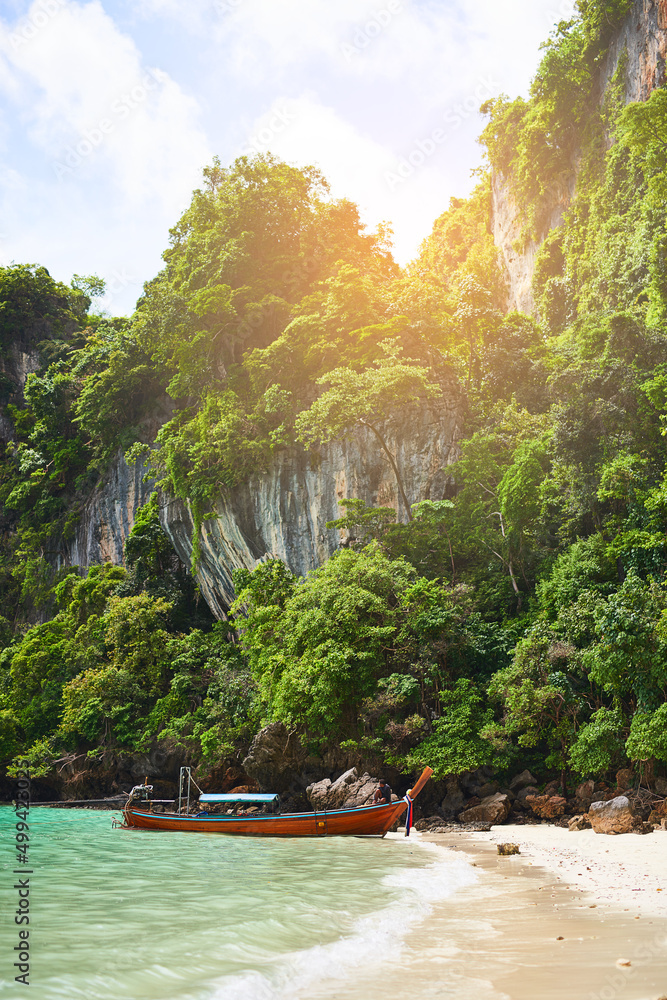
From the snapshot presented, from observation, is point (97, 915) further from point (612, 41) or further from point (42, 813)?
point (612, 41)

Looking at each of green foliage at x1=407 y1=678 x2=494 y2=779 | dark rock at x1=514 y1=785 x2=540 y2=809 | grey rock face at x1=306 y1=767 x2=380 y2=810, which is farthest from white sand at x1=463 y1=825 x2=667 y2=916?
grey rock face at x1=306 y1=767 x2=380 y2=810

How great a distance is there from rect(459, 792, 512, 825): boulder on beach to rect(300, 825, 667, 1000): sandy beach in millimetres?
4619

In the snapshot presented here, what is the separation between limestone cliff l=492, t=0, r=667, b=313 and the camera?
730 inches

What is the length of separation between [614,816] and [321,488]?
1256 cm

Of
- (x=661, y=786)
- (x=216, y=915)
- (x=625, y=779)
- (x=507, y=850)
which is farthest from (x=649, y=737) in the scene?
(x=216, y=915)

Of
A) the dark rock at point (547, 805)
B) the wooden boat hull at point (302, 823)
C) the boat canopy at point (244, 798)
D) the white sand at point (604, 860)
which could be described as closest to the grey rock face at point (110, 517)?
the boat canopy at point (244, 798)

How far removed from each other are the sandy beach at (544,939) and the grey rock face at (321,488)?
12.8m

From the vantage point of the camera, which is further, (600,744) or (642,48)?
(642,48)

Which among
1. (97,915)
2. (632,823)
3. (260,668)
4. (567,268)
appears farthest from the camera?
(567,268)

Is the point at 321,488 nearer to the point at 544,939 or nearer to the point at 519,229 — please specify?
the point at 519,229

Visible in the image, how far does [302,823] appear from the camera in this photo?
41.1 feet

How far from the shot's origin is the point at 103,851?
11305 mm

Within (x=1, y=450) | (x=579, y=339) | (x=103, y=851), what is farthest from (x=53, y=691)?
(x=579, y=339)

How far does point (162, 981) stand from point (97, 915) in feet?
7.83
